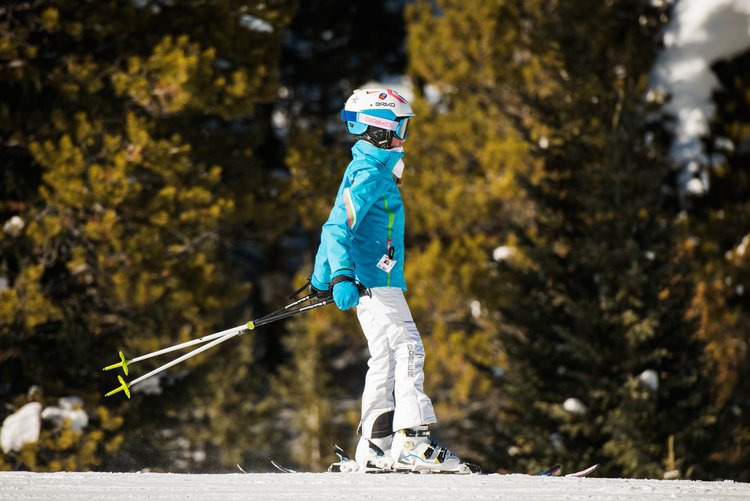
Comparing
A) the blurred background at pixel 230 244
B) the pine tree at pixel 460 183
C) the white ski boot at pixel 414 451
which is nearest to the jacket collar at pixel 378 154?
the white ski boot at pixel 414 451

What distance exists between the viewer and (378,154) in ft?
18.2

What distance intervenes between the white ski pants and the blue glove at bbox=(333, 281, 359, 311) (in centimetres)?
28

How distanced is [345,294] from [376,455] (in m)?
1.05

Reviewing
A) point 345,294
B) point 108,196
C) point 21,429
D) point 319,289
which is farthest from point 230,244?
point 345,294

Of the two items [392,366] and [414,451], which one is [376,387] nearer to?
[392,366]

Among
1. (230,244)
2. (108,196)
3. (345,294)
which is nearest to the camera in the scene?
(345,294)

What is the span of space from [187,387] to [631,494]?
30.0ft

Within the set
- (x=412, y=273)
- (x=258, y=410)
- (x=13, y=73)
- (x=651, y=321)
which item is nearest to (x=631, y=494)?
(x=651, y=321)

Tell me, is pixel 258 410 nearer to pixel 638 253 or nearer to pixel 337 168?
pixel 337 168

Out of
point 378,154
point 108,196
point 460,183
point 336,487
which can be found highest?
point 460,183

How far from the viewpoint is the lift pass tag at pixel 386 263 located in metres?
5.45

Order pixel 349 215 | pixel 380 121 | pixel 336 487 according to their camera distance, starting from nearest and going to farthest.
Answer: pixel 336 487 → pixel 349 215 → pixel 380 121

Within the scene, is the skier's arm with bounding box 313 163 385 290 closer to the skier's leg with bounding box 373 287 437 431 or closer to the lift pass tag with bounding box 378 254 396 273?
the lift pass tag with bounding box 378 254 396 273

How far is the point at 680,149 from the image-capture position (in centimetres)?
1878
